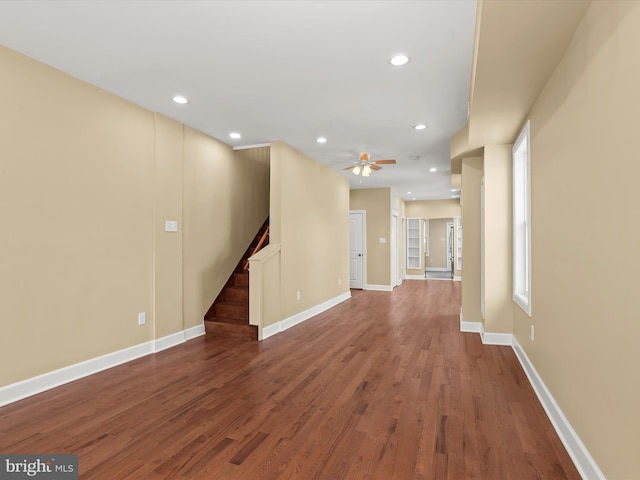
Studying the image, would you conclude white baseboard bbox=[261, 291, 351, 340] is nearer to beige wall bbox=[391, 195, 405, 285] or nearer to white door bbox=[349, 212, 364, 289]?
white door bbox=[349, 212, 364, 289]

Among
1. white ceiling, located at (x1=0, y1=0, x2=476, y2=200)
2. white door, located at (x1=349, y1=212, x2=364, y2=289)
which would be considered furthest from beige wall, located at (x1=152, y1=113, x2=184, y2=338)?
white door, located at (x1=349, y1=212, x2=364, y2=289)

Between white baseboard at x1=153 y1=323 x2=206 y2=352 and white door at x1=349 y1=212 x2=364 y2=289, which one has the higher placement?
white door at x1=349 y1=212 x2=364 y2=289

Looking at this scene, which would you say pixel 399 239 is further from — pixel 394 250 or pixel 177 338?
pixel 177 338

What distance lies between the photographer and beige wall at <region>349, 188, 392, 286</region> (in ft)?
30.1

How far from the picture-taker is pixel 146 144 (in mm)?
3934

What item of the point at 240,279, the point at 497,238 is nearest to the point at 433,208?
the point at 497,238

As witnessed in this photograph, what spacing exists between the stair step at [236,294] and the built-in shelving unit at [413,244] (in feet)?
27.3

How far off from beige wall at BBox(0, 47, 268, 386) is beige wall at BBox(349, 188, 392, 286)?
5286 mm

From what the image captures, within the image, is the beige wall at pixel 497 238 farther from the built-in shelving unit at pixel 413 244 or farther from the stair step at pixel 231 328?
the built-in shelving unit at pixel 413 244

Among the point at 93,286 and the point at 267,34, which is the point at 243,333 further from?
the point at 267,34

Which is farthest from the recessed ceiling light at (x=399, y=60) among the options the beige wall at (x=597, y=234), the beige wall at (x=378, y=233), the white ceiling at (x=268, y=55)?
the beige wall at (x=378, y=233)

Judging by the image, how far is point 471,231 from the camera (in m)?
4.93

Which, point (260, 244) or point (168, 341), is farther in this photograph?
point (260, 244)

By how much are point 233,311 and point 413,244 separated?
8857 mm
